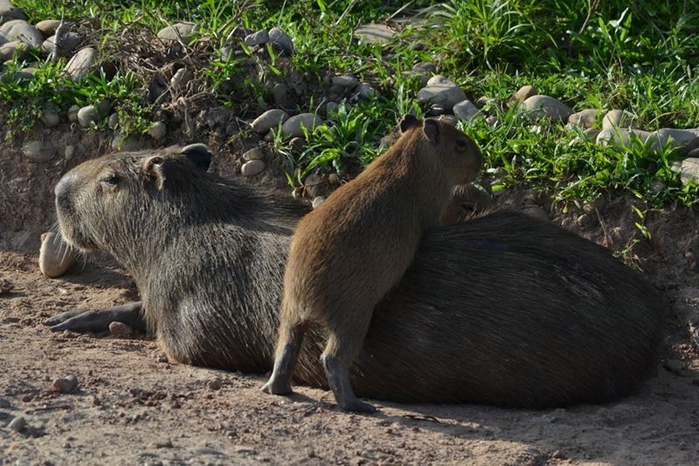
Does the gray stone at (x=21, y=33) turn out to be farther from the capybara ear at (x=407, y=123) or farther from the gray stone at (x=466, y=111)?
the capybara ear at (x=407, y=123)

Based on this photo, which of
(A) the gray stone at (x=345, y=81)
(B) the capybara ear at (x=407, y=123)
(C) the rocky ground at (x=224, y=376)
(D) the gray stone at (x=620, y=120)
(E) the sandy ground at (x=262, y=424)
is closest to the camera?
(E) the sandy ground at (x=262, y=424)

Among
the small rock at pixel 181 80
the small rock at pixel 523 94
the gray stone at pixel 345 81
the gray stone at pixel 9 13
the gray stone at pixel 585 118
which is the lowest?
the small rock at pixel 181 80

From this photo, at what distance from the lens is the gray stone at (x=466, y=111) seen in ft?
22.0

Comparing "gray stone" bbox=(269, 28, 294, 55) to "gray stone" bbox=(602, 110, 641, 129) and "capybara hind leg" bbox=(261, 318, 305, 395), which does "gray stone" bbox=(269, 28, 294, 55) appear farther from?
"capybara hind leg" bbox=(261, 318, 305, 395)

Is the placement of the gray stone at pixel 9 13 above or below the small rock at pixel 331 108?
above

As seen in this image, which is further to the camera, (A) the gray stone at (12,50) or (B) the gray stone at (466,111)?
(A) the gray stone at (12,50)

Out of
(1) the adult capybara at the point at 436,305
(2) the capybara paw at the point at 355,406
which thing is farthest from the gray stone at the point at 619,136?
(2) the capybara paw at the point at 355,406

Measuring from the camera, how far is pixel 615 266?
5.43 metres

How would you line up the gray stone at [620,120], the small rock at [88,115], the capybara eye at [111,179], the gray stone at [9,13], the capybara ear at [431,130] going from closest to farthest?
the capybara ear at [431,130], the capybara eye at [111,179], the gray stone at [620,120], the small rock at [88,115], the gray stone at [9,13]

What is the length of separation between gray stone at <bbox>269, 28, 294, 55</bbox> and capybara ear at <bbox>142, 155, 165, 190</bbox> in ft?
4.41

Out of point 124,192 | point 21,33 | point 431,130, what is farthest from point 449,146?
point 21,33

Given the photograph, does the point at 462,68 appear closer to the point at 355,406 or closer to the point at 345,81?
the point at 345,81

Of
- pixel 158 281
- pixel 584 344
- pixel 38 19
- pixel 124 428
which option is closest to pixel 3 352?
pixel 158 281

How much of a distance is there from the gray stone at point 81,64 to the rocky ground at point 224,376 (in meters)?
0.03
